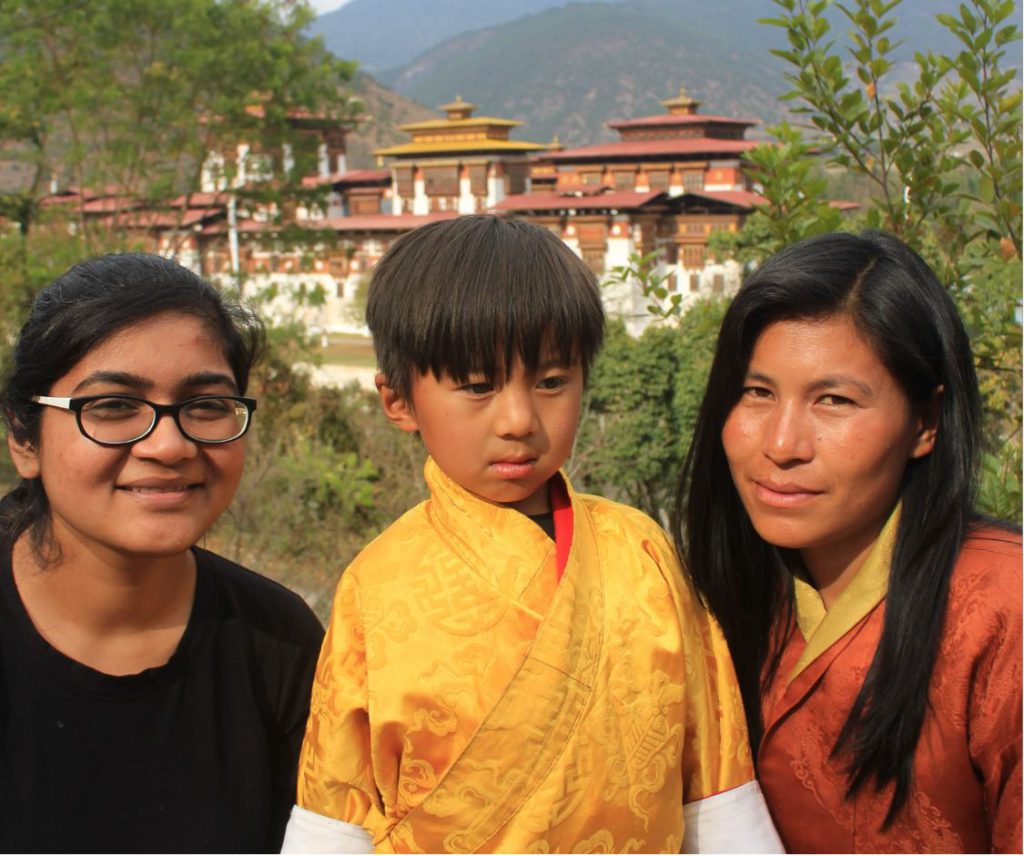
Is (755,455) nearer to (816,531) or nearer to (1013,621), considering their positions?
(816,531)

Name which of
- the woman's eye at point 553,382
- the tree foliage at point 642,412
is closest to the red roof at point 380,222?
the tree foliage at point 642,412

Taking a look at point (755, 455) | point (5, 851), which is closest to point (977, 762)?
point (755, 455)

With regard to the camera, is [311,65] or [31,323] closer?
[31,323]

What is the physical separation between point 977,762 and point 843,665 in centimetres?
24

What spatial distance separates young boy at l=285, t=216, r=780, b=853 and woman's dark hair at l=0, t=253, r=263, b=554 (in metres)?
0.28

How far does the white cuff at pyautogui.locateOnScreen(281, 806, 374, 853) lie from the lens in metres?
1.69

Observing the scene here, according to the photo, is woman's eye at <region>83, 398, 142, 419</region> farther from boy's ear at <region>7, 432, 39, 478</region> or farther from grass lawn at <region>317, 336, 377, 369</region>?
grass lawn at <region>317, 336, 377, 369</region>

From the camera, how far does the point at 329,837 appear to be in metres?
1.69

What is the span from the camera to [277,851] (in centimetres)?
194

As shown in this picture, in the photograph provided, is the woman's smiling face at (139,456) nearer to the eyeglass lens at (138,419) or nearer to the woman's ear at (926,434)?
the eyeglass lens at (138,419)

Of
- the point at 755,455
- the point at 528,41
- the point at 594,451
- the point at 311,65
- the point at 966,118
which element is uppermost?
the point at 528,41

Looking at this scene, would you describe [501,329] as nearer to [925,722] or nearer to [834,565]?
[834,565]

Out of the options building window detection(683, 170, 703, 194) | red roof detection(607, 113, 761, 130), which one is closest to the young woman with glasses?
building window detection(683, 170, 703, 194)

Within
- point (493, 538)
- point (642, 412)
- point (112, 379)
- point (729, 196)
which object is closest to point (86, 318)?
point (112, 379)
